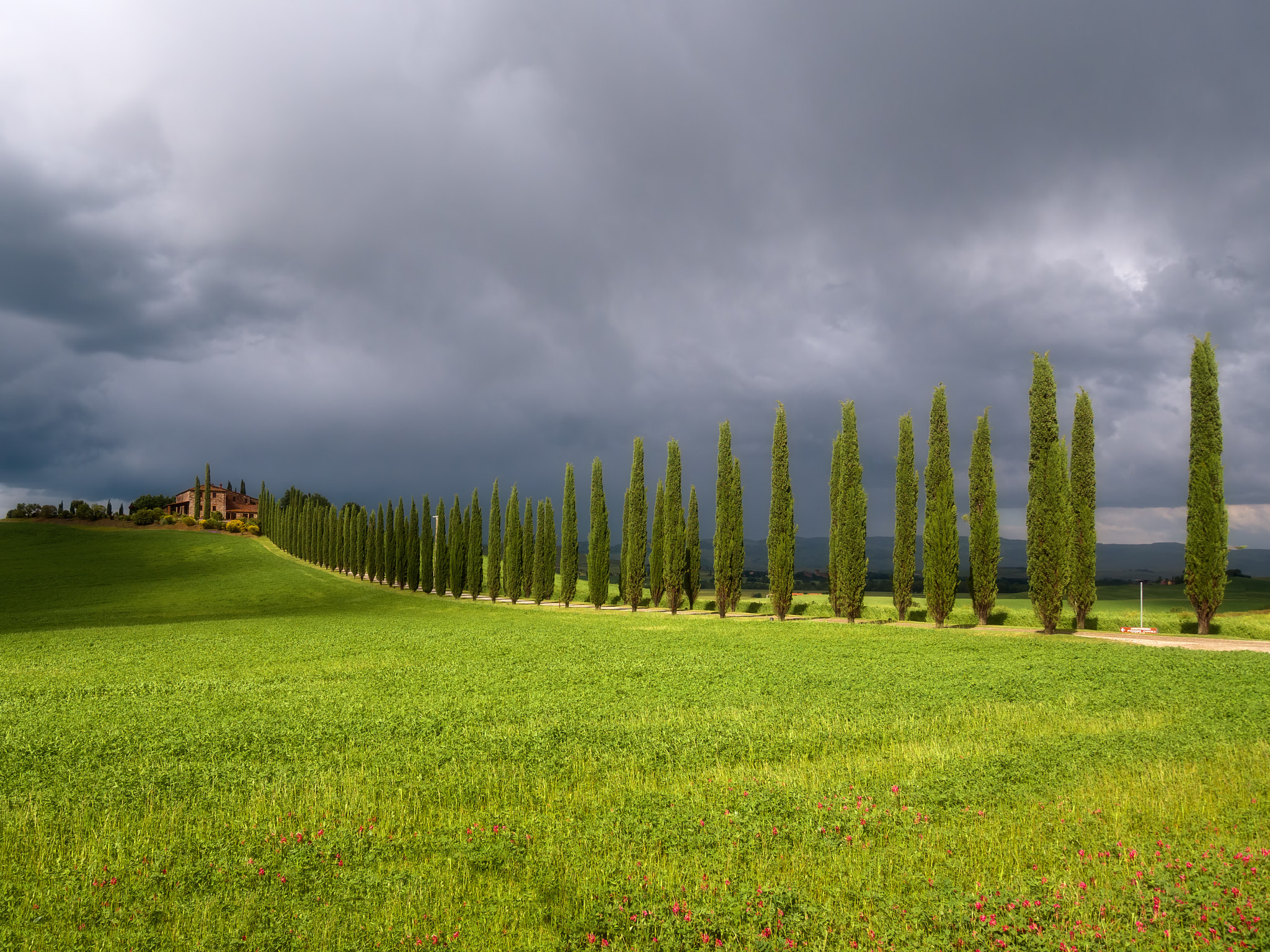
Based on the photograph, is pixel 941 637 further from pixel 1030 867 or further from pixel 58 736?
pixel 58 736

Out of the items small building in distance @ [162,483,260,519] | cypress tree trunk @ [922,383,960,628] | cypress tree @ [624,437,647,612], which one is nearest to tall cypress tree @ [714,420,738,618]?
cypress tree @ [624,437,647,612]

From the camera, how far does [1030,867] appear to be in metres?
5.80

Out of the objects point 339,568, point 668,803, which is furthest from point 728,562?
point 339,568

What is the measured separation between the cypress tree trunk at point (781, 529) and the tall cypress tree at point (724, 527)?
6.89 ft

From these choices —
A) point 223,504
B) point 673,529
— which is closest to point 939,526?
point 673,529

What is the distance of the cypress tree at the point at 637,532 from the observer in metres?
40.7

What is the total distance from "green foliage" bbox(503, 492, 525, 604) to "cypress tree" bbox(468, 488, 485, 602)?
7.36 ft

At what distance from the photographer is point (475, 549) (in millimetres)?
49438

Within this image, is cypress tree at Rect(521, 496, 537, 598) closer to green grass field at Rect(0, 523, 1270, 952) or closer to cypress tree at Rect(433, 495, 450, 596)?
cypress tree at Rect(433, 495, 450, 596)

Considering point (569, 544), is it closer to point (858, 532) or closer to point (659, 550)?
point (659, 550)

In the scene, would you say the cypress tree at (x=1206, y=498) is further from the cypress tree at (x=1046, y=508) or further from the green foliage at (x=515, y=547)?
the green foliage at (x=515, y=547)

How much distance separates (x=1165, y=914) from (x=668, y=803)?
4.10m

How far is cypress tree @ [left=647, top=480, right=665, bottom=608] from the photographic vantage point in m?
39.6

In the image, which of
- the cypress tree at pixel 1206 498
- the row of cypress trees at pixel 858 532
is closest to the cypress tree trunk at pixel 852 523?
the row of cypress trees at pixel 858 532
